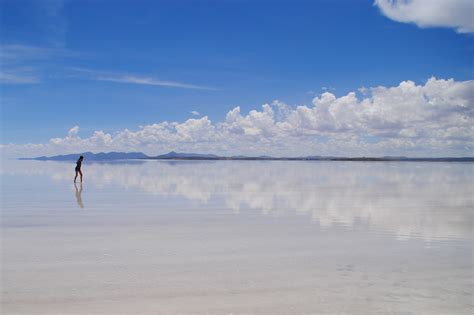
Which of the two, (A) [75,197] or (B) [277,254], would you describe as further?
(A) [75,197]

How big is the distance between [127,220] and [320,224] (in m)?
6.60

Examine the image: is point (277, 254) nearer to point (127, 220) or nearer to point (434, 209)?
point (127, 220)

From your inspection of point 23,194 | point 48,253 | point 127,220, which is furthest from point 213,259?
point 23,194

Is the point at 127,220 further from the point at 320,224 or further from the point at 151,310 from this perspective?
the point at 151,310

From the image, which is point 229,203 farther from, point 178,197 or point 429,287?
point 429,287

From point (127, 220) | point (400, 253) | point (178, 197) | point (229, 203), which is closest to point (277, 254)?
point (400, 253)

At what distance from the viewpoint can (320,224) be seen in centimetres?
1462

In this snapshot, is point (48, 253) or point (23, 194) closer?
point (48, 253)

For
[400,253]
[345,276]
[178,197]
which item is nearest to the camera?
[345,276]

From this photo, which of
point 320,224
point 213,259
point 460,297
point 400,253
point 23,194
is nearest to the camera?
point 460,297

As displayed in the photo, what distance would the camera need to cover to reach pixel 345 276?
8609 millimetres

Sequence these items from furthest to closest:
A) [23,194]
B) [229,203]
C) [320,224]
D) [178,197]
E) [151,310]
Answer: [23,194] < [178,197] < [229,203] < [320,224] < [151,310]

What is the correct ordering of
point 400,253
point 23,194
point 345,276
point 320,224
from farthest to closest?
point 23,194 → point 320,224 → point 400,253 → point 345,276

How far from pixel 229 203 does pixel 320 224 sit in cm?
638
